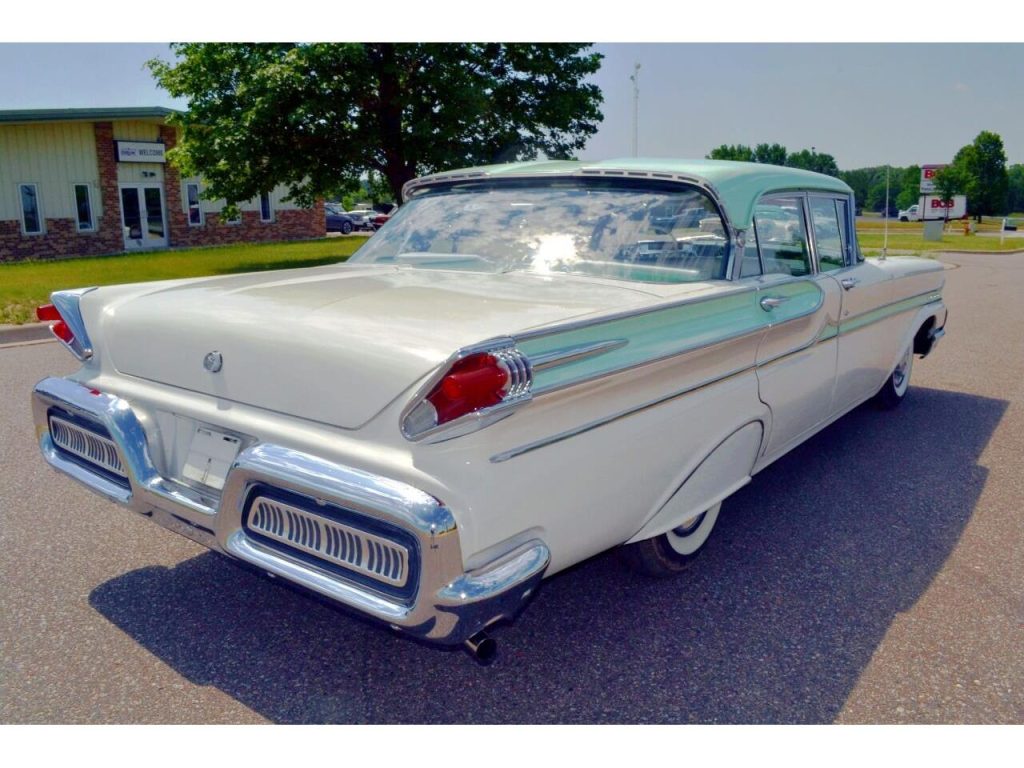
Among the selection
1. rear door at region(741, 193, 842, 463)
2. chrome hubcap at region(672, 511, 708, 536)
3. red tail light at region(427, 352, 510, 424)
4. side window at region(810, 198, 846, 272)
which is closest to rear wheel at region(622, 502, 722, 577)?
chrome hubcap at region(672, 511, 708, 536)

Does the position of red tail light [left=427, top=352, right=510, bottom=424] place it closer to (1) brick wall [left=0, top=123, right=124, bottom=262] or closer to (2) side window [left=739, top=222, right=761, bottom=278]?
(2) side window [left=739, top=222, right=761, bottom=278]

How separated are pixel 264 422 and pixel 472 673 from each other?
105 cm

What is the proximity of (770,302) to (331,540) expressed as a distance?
2037mm

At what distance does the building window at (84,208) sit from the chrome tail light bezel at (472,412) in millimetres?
27363

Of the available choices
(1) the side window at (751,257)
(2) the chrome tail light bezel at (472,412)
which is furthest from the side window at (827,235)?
(2) the chrome tail light bezel at (472,412)

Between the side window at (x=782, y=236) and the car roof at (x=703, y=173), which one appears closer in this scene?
the car roof at (x=703, y=173)

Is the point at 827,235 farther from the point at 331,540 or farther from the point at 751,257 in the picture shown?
the point at 331,540

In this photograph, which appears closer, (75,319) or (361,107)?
(75,319)

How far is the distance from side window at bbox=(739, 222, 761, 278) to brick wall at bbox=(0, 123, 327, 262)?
22.2 metres

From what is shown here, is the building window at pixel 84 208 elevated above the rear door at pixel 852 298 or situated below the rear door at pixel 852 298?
above

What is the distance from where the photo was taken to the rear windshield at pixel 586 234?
3.32 metres

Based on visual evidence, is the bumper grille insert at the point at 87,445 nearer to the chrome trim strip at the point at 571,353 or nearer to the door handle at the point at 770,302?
the chrome trim strip at the point at 571,353

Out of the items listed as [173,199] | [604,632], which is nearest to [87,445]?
[604,632]

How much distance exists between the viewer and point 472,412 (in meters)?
2.12
